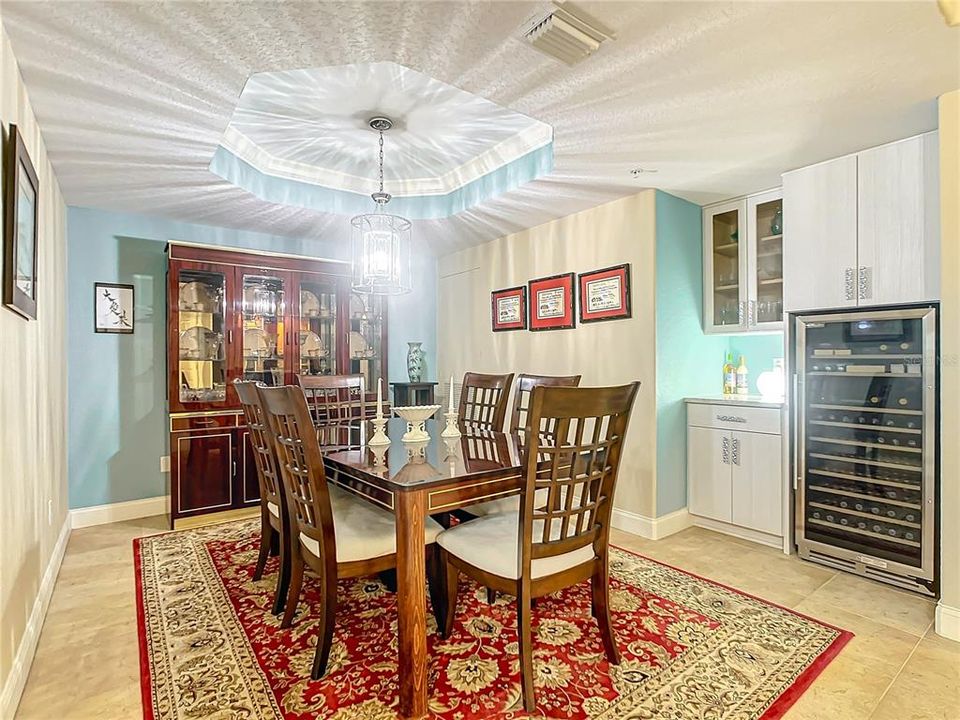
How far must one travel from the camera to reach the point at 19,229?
6.20 ft

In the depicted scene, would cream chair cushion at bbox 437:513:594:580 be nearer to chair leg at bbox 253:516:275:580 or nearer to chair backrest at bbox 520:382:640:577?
chair backrest at bbox 520:382:640:577

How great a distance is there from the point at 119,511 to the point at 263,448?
2302 mm

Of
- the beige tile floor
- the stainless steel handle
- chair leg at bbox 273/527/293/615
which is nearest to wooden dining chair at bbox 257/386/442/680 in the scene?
chair leg at bbox 273/527/293/615

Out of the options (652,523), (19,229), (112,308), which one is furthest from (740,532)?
(112,308)

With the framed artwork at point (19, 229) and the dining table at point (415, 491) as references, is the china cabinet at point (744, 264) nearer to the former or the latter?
the dining table at point (415, 491)

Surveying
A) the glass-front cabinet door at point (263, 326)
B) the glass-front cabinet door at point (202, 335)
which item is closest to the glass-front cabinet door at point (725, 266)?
the glass-front cabinet door at point (263, 326)

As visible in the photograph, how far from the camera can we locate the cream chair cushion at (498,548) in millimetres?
1740

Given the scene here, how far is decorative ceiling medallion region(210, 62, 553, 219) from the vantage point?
8.56 feet

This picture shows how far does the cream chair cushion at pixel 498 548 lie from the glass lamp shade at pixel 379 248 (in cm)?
172

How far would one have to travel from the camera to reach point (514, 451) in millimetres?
2283

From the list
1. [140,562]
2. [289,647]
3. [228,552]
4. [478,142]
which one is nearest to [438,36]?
[478,142]

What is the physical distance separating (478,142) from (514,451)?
7.13 ft

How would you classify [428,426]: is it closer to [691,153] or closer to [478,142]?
[478,142]

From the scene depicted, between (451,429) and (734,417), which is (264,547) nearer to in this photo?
(451,429)
